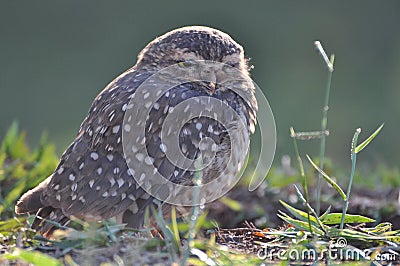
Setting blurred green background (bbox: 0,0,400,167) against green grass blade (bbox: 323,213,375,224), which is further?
blurred green background (bbox: 0,0,400,167)

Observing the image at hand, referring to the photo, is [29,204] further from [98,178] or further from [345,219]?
[345,219]

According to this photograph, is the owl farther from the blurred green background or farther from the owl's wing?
the blurred green background

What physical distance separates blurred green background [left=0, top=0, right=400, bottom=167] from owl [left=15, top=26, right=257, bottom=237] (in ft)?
15.2

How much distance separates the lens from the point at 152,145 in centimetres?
408

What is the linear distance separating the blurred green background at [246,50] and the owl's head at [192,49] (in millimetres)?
4445

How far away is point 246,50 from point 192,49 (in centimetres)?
650

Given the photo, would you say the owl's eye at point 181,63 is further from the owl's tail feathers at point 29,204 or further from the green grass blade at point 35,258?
the green grass blade at point 35,258

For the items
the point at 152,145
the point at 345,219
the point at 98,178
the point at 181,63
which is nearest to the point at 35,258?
the point at 98,178

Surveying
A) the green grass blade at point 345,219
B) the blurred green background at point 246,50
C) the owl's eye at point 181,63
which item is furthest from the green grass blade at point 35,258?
the blurred green background at point 246,50

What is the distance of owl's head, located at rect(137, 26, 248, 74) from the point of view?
14.4 ft

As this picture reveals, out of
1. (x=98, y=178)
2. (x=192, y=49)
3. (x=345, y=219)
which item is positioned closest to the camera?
(x=345, y=219)

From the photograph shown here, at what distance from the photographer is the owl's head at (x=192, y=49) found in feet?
14.4

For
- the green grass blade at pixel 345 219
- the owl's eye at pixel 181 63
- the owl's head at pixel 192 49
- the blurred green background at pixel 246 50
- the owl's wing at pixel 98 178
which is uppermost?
the owl's head at pixel 192 49

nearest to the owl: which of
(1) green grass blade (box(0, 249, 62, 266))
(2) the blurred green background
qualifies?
(1) green grass blade (box(0, 249, 62, 266))
